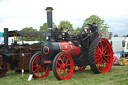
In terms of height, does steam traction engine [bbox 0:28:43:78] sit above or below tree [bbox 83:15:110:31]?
below

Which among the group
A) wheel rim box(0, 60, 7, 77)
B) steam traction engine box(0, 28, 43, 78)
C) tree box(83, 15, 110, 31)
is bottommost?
wheel rim box(0, 60, 7, 77)

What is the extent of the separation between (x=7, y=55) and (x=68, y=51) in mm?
3014

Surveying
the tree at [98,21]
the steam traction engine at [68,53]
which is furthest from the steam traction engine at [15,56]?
the tree at [98,21]

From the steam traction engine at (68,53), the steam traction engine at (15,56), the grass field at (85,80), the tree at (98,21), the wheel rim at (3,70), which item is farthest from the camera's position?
the tree at (98,21)

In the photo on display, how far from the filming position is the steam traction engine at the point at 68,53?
636 centimetres

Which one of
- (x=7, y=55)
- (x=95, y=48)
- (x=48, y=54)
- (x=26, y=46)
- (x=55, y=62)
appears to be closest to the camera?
(x=55, y=62)

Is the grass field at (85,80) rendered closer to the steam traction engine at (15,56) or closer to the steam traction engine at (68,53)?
the steam traction engine at (68,53)

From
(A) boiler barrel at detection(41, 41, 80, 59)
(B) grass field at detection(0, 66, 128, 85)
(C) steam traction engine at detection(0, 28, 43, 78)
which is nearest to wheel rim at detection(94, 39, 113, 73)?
(B) grass field at detection(0, 66, 128, 85)

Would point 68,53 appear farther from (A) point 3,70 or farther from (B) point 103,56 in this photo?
(A) point 3,70

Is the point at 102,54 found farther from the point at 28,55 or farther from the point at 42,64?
the point at 28,55

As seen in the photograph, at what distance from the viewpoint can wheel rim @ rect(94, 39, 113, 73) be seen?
7.31 meters

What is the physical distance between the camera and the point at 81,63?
7.10 metres

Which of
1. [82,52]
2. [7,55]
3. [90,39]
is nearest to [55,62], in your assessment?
[82,52]

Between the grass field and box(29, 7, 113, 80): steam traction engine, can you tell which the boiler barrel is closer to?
box(29, 7, 113, 80): steam traction engine
